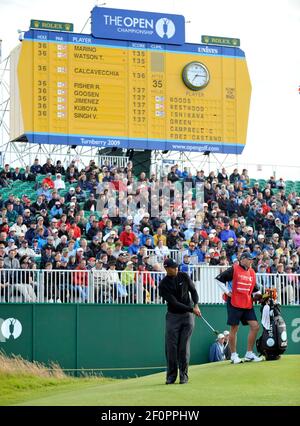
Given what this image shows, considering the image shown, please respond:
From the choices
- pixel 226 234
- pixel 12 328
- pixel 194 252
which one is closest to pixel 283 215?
pixel 226 234

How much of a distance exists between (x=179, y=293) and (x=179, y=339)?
70 centimetres

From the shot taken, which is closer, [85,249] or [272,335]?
[272,335]

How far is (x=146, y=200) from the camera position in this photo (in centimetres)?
3169

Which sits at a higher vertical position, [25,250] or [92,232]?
[92,232]

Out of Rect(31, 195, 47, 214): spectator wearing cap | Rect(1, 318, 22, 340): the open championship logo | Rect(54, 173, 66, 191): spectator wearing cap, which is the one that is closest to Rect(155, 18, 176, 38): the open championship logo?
Rect(54, 173, 66, 191): spectator wearing cap

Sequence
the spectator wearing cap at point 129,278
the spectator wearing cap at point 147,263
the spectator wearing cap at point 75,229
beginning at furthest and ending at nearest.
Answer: the spectator wearing cap at point 75,229, the spectator wearing cap at point 147,263, the spectator wearing cap at point 129,278

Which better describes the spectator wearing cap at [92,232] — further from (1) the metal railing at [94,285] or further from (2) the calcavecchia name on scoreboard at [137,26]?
(2) the calcavecchia name on scoreboard at [137,26]

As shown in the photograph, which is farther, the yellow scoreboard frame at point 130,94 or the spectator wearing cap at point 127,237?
the yellow scoreboard frame at point 130,94

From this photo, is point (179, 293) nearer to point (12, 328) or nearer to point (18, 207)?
point (12, 328)

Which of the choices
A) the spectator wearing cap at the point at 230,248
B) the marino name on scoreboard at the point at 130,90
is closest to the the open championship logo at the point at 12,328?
the spectator wearing cap at the point at 230,248

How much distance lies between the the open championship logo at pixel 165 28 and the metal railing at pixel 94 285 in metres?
12.3

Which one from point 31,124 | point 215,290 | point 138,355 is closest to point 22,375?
point 138,355

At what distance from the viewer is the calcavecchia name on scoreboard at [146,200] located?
30953 mm

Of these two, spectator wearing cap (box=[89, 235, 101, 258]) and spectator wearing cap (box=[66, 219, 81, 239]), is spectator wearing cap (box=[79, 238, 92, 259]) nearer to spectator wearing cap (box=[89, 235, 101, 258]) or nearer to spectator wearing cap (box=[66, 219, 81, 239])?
spectator wearing cap (box=[89, 235, 101, 258])
